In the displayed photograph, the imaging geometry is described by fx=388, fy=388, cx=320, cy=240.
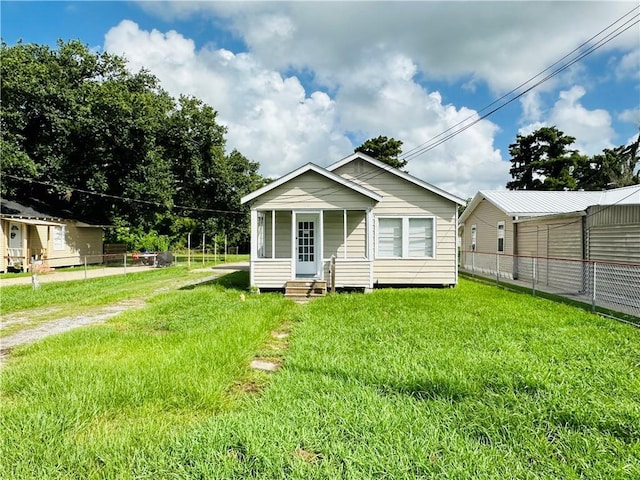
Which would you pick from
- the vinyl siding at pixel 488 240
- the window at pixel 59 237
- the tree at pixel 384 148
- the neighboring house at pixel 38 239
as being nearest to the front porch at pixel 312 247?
the vinyl siding at pixel 488 240

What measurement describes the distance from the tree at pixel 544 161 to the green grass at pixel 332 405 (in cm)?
3629

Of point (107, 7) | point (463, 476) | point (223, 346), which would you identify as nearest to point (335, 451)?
point (463, 476)

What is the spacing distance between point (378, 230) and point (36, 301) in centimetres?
1013

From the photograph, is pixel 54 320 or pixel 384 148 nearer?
pixel 54 320

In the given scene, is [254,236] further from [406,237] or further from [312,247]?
[406,237]

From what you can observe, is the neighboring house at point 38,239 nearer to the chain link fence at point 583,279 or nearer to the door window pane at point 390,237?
the door window pane at point 390,237

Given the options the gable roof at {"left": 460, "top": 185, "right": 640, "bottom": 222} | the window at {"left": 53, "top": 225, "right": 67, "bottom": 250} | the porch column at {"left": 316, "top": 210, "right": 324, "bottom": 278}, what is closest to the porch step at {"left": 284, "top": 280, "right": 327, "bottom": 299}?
the porch column at {"left": 316, "top": 210, "right": 324, "bottom": 278}

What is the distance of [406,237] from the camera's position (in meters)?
13.1

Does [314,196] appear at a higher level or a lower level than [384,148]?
lower

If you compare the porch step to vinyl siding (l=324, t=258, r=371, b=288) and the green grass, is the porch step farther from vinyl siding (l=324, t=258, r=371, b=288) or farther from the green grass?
the green grass

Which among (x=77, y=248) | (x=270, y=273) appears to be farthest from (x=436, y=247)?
(x=77, y=248)

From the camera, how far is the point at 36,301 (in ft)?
33.5

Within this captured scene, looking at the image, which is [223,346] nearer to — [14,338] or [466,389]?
[466,389]

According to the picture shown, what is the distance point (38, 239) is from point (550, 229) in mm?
23968
